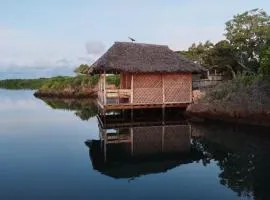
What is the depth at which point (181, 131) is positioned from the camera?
2027 cm

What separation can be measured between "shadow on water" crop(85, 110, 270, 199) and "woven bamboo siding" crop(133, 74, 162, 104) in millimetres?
1770

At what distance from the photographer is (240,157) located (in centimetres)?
1421

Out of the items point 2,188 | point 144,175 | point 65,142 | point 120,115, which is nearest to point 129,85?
point 120,115

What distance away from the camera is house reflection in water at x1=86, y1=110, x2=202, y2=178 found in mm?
13070

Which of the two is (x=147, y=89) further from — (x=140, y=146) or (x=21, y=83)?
(x=21, y=83)

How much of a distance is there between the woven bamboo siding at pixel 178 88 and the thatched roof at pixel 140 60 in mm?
816

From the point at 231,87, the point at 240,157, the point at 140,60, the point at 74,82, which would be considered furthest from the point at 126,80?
the point at 74,82

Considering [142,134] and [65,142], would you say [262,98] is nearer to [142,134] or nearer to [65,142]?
[142,134]

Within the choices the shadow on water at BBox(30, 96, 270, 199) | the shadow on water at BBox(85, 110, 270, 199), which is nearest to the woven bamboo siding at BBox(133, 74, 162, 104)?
the shadow on water at BBox(30, 96, 270, 199)

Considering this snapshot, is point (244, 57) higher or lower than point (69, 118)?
higher

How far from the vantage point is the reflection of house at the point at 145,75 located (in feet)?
78.0

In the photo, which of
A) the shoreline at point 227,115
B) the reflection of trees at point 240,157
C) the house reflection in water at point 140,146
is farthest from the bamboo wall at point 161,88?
the reflection of trees at point 240,157

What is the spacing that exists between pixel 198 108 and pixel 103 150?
10.2 metres

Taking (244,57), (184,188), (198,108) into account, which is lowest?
(184,188)
